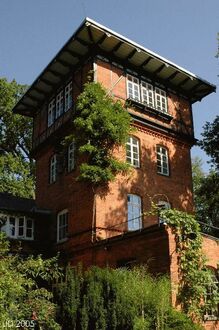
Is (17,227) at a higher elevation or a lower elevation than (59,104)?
lower

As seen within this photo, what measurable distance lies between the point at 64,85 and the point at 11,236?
8.47 metres

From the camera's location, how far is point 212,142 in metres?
24.2

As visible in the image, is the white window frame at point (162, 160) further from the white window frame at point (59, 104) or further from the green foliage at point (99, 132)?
the white window frame at point (59, 104)

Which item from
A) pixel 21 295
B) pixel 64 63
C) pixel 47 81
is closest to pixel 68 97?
pixel 64 63

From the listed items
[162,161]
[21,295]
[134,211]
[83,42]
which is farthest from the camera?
[162,161]

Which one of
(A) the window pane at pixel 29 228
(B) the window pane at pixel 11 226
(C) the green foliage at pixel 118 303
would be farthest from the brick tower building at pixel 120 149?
(C) the green foliage at pixel 118 303

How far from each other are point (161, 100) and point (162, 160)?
3.31 meters

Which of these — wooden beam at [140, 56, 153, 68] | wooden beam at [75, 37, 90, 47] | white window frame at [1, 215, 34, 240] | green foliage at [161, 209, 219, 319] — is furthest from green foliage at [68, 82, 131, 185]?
white window frame at [1, 215, 34, 240]

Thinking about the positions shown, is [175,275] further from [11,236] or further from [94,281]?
[11,236]

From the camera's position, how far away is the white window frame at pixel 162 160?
21484mm

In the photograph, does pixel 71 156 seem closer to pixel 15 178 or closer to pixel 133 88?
pixel 133 88

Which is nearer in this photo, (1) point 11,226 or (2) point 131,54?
(2) point 131,54

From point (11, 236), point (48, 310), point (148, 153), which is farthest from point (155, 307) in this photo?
point (11, 236)

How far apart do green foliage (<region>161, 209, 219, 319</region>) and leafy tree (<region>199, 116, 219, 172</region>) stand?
34.9 ft
